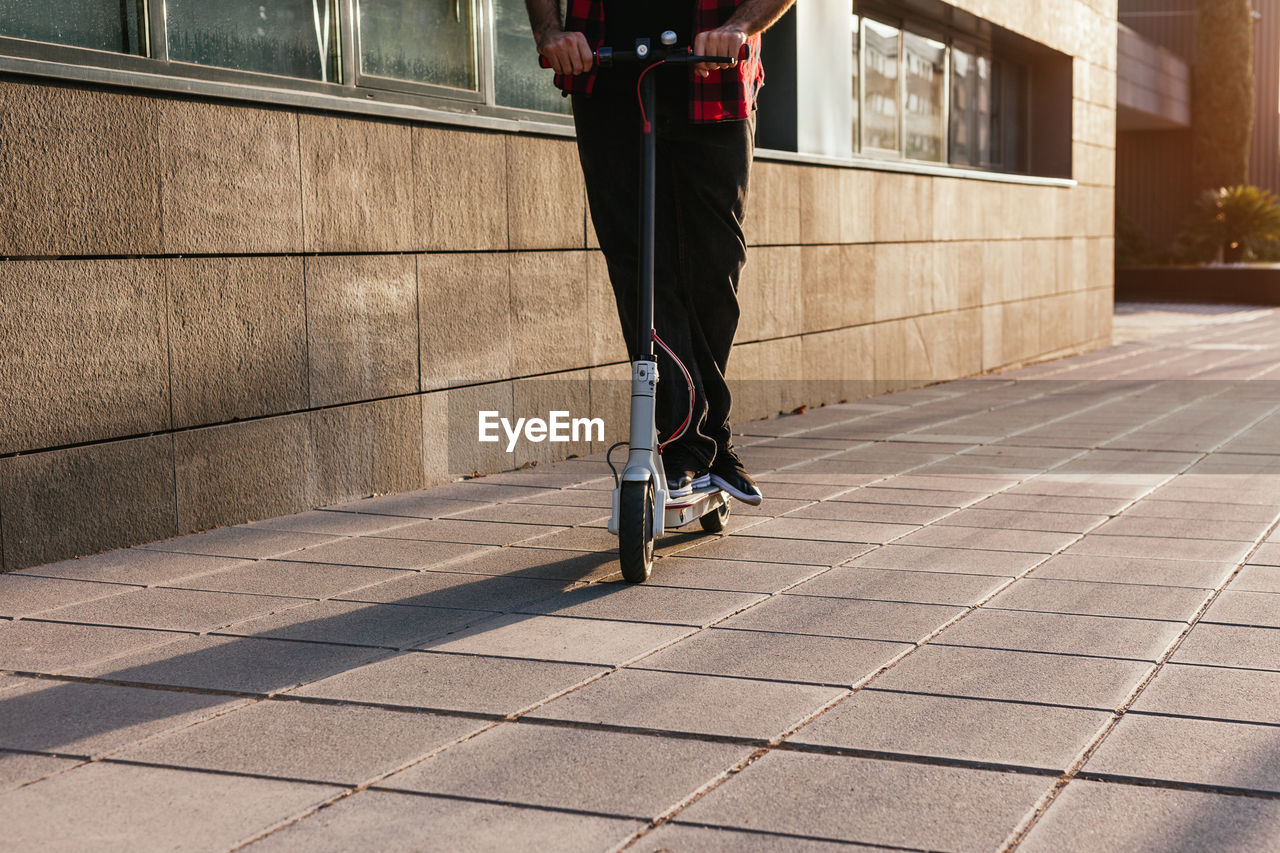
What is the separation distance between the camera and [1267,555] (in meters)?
4.09

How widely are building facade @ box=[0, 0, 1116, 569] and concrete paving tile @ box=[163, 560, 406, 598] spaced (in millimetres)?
536

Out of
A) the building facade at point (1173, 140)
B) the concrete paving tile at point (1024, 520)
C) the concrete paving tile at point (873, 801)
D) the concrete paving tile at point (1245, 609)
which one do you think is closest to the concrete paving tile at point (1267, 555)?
the concrete paving tile at point (1245, 609)

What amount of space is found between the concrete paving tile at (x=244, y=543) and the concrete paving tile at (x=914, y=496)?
1.85m

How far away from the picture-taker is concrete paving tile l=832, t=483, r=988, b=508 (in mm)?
5082

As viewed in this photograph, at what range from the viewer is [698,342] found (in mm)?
4184

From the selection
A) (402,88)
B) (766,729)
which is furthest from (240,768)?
(402,88)

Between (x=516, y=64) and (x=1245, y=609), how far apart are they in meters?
4.13

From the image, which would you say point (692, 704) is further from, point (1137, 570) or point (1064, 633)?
point (1137, 570)

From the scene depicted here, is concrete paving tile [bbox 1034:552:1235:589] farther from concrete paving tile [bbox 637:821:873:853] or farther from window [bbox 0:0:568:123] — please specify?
window [bbox 0:0:568:123]

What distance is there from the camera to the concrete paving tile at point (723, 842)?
2.02m

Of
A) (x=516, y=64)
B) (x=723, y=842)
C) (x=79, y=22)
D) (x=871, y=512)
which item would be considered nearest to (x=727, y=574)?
(x=871, y=512)

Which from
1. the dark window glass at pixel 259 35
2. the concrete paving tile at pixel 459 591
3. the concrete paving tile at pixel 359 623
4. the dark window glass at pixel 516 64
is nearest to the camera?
the concrete paving tile at pixel 359 623

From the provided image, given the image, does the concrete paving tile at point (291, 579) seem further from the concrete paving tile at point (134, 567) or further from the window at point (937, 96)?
the window at point (937, 96)

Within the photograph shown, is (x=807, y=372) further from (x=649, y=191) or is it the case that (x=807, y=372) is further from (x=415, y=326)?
(x=649, y=191)
